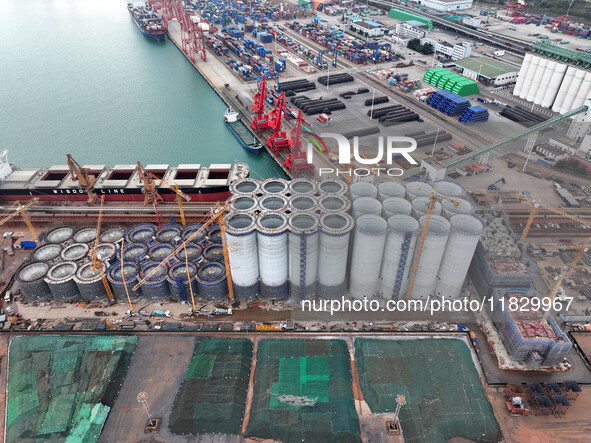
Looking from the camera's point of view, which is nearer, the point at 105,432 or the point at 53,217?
the point at 105,432

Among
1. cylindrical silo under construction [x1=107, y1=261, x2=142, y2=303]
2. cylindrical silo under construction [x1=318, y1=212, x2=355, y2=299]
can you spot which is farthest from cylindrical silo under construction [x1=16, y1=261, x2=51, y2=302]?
cylindrical silo under construction [x1=318, y1=212, x2=355, y2=299]

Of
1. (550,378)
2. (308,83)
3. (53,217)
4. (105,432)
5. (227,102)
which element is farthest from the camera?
(308,83)

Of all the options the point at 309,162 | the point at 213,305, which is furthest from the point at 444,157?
the point at 213,305

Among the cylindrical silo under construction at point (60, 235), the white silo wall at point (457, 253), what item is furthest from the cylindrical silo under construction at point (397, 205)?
the cylindrical silo under construction at point (60, 235)

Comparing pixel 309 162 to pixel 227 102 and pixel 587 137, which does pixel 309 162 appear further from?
pixel 587 137

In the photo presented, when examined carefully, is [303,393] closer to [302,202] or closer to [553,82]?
[302,202]

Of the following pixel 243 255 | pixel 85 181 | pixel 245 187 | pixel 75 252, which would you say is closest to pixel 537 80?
pixel 245 187

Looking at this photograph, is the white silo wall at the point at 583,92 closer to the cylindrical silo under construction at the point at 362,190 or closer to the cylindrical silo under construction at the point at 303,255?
the cylindrical silo under construction at the point at 362,190
